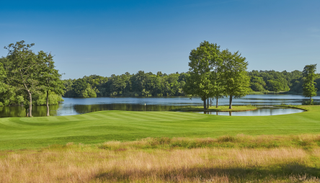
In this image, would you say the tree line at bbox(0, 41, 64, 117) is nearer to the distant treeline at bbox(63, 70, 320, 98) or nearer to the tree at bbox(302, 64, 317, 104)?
the tree at bbox(302, 64, 317, 104)

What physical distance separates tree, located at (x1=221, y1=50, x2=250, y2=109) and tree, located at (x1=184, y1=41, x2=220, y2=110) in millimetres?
2895

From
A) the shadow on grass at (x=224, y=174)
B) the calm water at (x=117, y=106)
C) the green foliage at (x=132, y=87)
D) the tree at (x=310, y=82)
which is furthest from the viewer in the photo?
the green foliage at (x=132, y=87)

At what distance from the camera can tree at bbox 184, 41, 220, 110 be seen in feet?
151

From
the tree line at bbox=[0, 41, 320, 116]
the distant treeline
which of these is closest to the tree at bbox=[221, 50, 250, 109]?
the tree line at bbox=[0, 41, 320, 116]

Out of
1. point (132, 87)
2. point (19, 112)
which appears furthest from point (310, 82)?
point (132, 87)

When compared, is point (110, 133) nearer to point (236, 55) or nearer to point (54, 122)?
point (54, 122)

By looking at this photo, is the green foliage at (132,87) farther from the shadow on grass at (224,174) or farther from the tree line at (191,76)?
the shadow on grass at (224,174)

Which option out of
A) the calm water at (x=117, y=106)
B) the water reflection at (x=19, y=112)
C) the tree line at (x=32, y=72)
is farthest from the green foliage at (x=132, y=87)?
the tree line at (x=32, y=72)

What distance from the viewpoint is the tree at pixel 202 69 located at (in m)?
46.2

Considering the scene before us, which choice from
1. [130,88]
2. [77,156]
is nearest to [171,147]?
[77,156]

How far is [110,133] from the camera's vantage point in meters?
14.8

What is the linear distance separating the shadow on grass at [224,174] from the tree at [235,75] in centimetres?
4284

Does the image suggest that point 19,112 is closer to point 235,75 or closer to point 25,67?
point 25,67

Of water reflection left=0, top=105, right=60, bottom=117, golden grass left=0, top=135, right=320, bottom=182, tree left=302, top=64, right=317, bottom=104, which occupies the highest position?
tree left=302, top=64, right=317, bottom=104
